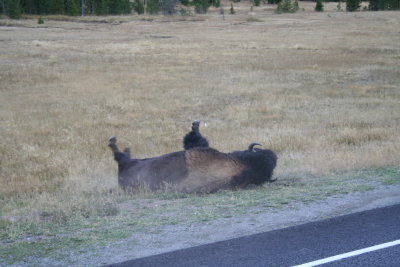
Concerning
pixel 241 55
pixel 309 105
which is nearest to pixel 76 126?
pixel 309 105

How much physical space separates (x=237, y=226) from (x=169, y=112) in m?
12.2

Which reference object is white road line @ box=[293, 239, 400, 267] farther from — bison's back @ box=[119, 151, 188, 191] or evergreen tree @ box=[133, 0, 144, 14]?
evergreen tree @ box=[133, 0, 144, 14]

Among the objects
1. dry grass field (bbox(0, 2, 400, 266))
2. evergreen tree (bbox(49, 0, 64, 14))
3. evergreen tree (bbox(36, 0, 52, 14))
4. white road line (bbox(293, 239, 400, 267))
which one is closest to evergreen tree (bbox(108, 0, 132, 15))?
evergreen tree (bbox(49, 0, 64, 14))

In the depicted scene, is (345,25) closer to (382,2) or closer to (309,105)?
(382,2)

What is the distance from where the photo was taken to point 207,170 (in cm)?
817

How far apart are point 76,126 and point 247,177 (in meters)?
8.99

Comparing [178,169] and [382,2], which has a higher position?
[382,2]

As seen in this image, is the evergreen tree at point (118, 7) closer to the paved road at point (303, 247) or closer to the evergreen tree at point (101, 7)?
the evergreen tree at point (101, 7)

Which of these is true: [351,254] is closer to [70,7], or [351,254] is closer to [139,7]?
[70,7]

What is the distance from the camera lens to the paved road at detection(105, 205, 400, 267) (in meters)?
5.03

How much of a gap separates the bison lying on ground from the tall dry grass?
0.90 m

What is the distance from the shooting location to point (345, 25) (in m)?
63.4

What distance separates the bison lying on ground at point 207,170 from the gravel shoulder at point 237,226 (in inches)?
54.3

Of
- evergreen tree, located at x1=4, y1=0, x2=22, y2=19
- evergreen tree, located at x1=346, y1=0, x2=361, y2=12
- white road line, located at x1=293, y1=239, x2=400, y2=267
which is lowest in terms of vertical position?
white road line, located at x1=293, y1=239, x2=400, y2=267
